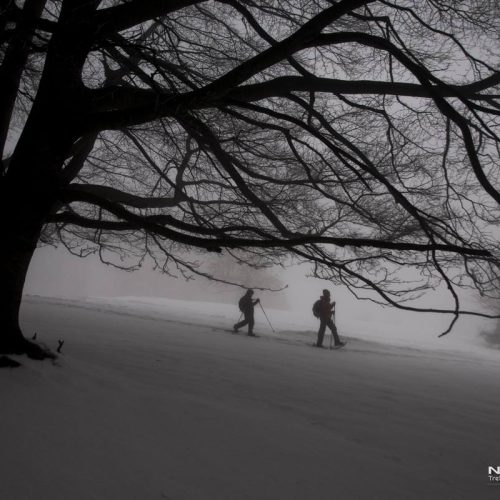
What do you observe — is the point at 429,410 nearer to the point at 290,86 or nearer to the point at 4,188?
the point at 290,86

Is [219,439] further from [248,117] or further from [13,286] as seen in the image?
[248,117]

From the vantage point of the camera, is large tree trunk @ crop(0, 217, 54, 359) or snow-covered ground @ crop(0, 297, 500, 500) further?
large tree trunk @ crop(0, 217, 54, 359)

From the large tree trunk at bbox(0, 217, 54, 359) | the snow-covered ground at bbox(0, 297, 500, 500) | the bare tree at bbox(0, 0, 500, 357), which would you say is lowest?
the snow-covered ground at bbox(0, 297, 500, 500)

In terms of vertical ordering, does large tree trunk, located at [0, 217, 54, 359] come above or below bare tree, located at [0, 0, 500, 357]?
below

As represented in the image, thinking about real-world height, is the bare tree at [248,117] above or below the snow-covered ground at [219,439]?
above

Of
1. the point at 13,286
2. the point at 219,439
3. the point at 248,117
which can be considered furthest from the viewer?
the point at 248,117

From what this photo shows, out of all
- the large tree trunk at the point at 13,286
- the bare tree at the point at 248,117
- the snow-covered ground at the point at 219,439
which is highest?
the bare tree at the point at 248,117

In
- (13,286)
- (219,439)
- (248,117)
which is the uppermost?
(248,117)

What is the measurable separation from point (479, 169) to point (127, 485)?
9.22 feet

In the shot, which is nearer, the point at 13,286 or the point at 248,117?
the point at 13,286

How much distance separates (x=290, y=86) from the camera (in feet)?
9.89

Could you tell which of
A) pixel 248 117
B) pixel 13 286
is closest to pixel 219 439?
pixel 13 286

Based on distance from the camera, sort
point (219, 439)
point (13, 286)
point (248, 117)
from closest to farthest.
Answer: point (219, 439) → point (13, 286) → point (248, 117)

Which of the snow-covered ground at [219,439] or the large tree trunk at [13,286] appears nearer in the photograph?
the snow-covered ground at [219,439]
